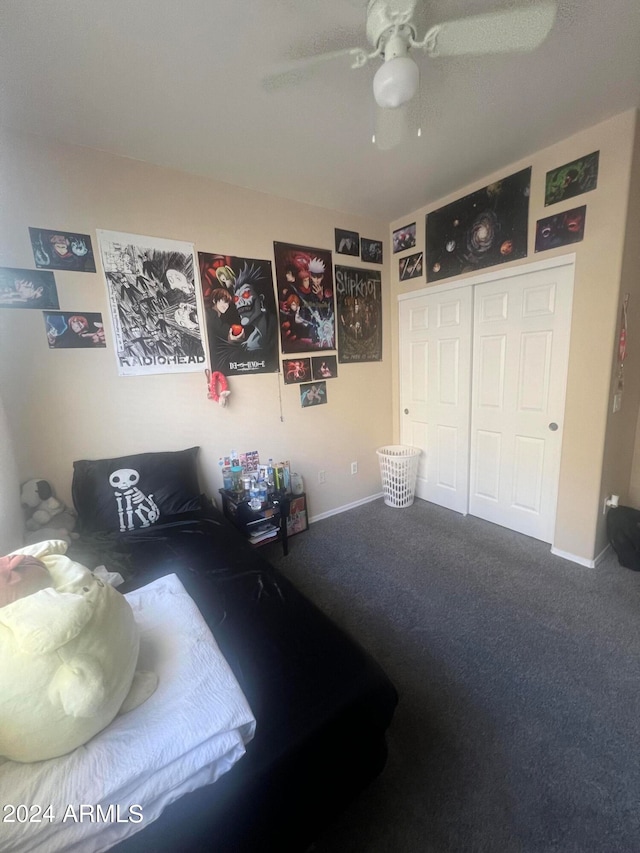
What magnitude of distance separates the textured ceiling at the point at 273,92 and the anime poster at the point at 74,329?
860 mm

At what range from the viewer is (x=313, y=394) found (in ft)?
9.02

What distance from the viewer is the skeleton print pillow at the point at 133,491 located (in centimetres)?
184

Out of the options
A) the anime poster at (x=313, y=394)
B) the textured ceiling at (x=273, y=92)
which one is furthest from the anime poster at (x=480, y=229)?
the anime poster at (x=313, y=394)

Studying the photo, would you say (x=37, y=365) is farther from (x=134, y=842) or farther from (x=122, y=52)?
(x=134, y=842)

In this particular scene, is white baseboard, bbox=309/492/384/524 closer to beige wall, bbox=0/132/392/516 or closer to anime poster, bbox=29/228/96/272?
beige wall, bbox=0/132/392/516

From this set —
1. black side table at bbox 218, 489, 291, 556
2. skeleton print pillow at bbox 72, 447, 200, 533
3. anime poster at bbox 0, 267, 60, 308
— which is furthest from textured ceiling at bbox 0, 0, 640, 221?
black side table at bbox 218, 489, 291, 556

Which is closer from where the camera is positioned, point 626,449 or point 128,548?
point 128,548

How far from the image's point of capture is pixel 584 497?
207cm

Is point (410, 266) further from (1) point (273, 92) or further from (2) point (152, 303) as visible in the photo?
(2) point (152, 303)

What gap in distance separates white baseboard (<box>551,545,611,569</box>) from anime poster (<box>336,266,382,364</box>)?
2.00 metres

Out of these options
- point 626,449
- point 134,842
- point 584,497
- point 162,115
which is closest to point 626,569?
point 584,497

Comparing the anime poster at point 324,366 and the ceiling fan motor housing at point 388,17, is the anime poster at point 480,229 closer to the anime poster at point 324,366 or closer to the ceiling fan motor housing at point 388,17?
the anime poster at point 324,366

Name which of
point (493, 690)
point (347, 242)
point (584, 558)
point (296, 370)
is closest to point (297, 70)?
point (347, 242)

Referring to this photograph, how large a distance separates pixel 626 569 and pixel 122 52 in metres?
3.56
